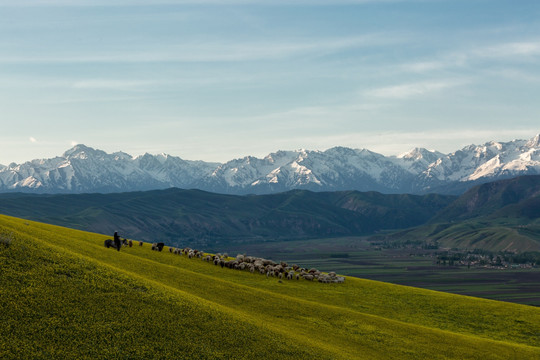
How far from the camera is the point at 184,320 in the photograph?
27.0 meters

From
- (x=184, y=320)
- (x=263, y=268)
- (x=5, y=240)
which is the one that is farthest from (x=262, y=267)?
(x=5, y=240)

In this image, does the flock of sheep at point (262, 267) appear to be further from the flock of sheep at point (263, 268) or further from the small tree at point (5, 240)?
the small tree at point (5, 240)

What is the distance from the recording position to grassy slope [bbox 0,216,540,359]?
75.4 feet

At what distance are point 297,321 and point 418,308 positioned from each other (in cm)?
2048

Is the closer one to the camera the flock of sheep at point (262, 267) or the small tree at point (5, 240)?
the small tree at point (5, 240)

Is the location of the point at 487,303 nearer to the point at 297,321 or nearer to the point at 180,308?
the point at 297,321

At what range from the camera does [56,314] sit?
77.6 ft

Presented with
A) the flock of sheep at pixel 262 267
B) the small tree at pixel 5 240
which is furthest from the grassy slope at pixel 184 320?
the flock of sheep at pixel 262 267

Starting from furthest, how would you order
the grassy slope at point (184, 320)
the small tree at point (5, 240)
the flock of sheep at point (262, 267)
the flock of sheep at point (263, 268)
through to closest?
the flock of sheep at point (263, 268), the flock of sheep at point (262, 267), the small tree at point (5, 240), the grassy slope at point (184, 320)

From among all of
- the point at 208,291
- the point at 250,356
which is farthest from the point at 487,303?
the point at 250,356

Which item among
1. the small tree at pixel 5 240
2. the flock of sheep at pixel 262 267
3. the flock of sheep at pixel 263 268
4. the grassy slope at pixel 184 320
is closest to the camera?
the grassy slope at pixel 184 320

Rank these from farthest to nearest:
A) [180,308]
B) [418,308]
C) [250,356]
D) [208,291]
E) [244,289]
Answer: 1. [418,308]
2. [244,289]
3. [208,291]
4. [180,308]
5. [250,356]

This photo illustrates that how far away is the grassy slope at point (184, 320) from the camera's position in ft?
75.4

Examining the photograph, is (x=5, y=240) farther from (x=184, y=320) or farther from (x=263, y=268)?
(x=263, y=268)
